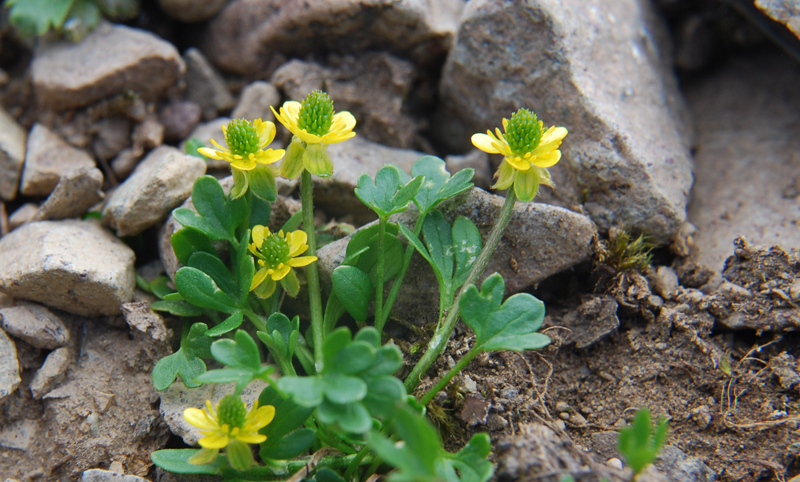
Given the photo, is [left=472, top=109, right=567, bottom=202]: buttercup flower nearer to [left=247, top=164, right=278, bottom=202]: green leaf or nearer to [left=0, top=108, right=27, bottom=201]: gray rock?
[left=247, top=164, right=278, bottom=202]: green leaf

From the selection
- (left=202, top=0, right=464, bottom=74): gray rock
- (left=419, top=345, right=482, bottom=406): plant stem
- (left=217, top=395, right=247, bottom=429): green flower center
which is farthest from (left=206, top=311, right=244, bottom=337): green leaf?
(left=202, top=0, right=464, bottom=74): gray rock

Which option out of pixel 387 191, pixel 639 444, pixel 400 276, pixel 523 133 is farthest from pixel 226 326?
pixel 639 444

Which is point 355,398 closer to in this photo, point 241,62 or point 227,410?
point 227,410

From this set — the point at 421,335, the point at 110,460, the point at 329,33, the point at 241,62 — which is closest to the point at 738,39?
the point at 329,33

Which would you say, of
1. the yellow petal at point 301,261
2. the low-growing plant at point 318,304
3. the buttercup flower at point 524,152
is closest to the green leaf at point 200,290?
the low-growing plant at point 318,304

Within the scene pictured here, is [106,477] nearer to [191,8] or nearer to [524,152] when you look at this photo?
[524,152]

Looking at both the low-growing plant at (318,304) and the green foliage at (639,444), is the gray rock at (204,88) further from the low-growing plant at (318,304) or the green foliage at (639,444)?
the green foliage at (639,444)
